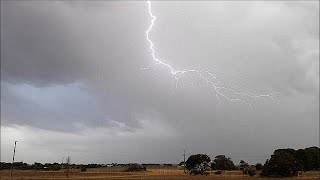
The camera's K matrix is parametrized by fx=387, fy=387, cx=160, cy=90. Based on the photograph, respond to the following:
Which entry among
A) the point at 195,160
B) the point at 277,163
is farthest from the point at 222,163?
the point at 277,163

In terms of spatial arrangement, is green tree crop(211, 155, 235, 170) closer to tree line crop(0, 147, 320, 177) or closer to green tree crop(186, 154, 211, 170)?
tree line crop(0, 147, 320, 177)

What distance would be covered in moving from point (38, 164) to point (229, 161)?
3367 inches

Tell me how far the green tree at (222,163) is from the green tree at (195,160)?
1321cm

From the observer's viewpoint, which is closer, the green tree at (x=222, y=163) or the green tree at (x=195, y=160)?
the green tree at (x=195, y=160)

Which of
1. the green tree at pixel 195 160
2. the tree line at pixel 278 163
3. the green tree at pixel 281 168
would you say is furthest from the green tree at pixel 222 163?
the green tree at pixel 281 168

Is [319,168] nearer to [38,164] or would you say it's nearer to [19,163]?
[38,164]

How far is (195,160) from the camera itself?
396 ft

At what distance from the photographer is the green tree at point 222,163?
13325 centimetres

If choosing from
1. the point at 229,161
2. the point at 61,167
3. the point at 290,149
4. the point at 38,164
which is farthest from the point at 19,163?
the point at 290,149

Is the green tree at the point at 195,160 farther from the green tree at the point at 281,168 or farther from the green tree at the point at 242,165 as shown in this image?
the green tree at the point at 281,168

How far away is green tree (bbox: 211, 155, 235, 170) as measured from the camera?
133250 mm

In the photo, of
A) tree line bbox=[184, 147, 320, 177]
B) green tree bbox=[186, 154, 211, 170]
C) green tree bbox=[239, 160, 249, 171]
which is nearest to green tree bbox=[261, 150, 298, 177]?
tree line bbox=[184, 147, 320, 177]

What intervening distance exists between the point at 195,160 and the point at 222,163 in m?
16.7

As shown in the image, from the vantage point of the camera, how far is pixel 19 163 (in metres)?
190
